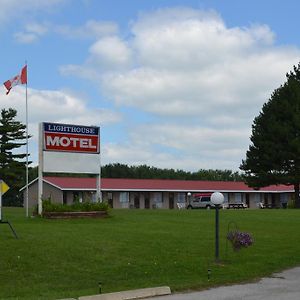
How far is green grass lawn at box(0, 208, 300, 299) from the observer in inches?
466

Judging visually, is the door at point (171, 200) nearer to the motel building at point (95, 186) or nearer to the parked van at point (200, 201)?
the motel building at point (95, 186)

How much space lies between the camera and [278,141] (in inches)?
2250

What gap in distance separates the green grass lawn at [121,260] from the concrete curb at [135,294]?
0.64 m

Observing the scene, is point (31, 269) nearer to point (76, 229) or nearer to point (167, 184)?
point (76, 229)

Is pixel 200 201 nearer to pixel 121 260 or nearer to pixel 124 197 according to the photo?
pixel 124 197

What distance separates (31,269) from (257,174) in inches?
1915

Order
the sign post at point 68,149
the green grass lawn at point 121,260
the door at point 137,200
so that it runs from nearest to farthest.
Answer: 1. the green grass lawn at point 121,260
2. the sign post at point 68,149
3. the door at point 137,200

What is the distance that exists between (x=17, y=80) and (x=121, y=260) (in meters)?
21.1

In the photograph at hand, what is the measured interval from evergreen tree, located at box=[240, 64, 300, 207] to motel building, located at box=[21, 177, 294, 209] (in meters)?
9.38

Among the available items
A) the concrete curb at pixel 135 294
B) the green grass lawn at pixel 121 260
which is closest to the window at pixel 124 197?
the green grass lawn at pixel 121 260

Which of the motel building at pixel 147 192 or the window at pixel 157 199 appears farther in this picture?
the window at pixel 157 199

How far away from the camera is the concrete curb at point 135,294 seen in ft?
32.8

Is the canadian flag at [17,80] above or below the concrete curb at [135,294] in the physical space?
above

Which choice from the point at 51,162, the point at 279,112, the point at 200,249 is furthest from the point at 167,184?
the point at 200,249
